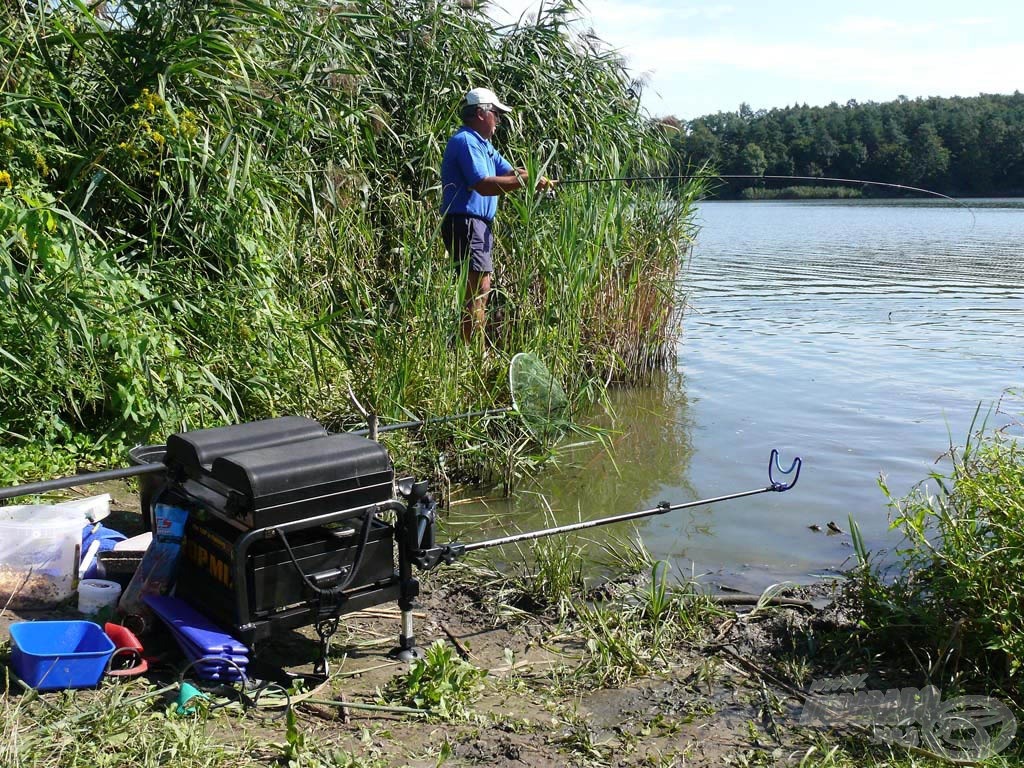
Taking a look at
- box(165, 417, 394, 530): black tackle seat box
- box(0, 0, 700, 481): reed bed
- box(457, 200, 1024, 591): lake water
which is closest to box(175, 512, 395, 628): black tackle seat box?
box(165, 417, 394, 530): black tackle seat box

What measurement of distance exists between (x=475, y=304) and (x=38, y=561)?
3.20m

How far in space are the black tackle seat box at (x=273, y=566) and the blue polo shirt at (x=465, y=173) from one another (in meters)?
3.34

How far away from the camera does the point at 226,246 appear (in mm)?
5039

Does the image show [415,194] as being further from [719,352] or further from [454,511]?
[719,352]

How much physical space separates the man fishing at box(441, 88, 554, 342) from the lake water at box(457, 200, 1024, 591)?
1278 mm

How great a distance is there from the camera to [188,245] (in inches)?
200

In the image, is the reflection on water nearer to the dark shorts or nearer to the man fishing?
the man fishing

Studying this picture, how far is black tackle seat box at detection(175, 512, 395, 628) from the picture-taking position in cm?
283

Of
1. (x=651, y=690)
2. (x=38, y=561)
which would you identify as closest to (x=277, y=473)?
(x=38, y=561)

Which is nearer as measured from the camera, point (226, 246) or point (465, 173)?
point (226, 246)

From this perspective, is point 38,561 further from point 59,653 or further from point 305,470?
point 305,470

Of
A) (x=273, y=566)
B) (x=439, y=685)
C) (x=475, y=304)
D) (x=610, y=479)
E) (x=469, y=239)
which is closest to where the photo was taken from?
(x=273, y=566)

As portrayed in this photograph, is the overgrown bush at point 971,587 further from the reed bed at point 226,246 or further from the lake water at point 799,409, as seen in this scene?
the reed bed at point 226,246

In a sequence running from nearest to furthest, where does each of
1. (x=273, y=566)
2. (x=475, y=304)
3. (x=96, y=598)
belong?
(x=273, y=566), (x=96, y=598), (x=475, y=304)
